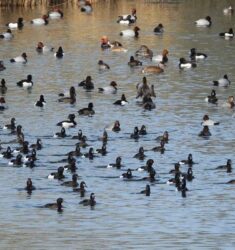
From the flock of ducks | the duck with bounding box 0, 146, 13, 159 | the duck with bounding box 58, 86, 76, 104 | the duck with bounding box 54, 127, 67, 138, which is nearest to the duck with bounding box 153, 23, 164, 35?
the flock of ducks

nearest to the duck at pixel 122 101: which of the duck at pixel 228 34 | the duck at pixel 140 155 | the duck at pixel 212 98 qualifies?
the duck at pixel 212 98

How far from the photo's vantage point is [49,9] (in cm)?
6675

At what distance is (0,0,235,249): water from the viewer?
2994 cm

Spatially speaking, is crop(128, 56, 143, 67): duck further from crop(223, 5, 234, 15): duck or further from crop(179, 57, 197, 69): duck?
crop(223, 5, 234, 15): duck

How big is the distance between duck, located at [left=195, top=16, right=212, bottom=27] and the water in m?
0.29

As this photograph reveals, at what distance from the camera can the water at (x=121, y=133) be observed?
29.9m

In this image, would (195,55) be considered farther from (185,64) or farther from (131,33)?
(131,33)

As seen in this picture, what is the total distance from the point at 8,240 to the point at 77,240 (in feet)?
4.64

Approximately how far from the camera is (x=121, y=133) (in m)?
40.8

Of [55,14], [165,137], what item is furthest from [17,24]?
[165,137]

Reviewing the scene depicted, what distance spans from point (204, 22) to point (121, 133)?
22819 mm

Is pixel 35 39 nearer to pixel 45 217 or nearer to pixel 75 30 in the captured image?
pixel 75 30

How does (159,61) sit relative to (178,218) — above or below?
above

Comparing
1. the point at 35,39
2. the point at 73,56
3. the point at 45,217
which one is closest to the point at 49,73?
the point at 73,56
